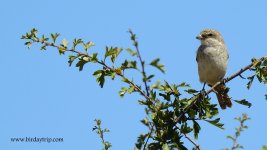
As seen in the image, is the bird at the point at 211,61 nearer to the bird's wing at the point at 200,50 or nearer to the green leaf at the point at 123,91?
the bird's wing at the point at 200,50

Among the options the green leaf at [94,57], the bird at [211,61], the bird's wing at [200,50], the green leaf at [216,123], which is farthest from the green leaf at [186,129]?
the bird's wing at [200,50]

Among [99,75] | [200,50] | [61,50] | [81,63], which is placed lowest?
[99,75]

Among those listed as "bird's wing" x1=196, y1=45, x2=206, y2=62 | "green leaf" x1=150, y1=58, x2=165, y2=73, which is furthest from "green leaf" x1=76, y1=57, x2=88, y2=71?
"bird's wing" x1=196, y1=45, x2=206, y2=62

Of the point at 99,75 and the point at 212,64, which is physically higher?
the point at 212,64

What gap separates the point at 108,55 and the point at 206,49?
4.41 m

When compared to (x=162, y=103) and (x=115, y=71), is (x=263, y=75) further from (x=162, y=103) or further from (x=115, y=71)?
(x=115, y=71)

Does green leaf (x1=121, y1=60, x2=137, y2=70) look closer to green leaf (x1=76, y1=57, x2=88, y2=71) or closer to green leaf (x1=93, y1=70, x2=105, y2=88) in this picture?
green leaf (x1=93, y1=70, x2=105, y2=88)

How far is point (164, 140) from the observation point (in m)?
3.55

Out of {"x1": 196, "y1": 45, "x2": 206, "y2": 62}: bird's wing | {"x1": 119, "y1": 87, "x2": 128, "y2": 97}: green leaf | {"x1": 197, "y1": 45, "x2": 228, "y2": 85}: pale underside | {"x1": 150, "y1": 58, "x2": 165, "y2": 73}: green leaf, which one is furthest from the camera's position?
{"x1": 196, "y1": 45, "x2": 206, "y2": 62}: bird's wing

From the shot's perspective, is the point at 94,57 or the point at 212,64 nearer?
the point at 94,57

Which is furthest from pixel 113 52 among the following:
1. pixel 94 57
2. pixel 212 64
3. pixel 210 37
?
pixel 210 37

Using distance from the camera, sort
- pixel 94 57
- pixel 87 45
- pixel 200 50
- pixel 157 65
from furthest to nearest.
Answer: pixel 200 50, pixel 87 45, pixel 94 57, pixel 157 65

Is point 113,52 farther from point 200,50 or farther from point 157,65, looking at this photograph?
point 200,50

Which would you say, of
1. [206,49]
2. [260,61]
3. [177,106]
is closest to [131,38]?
[177,106]
